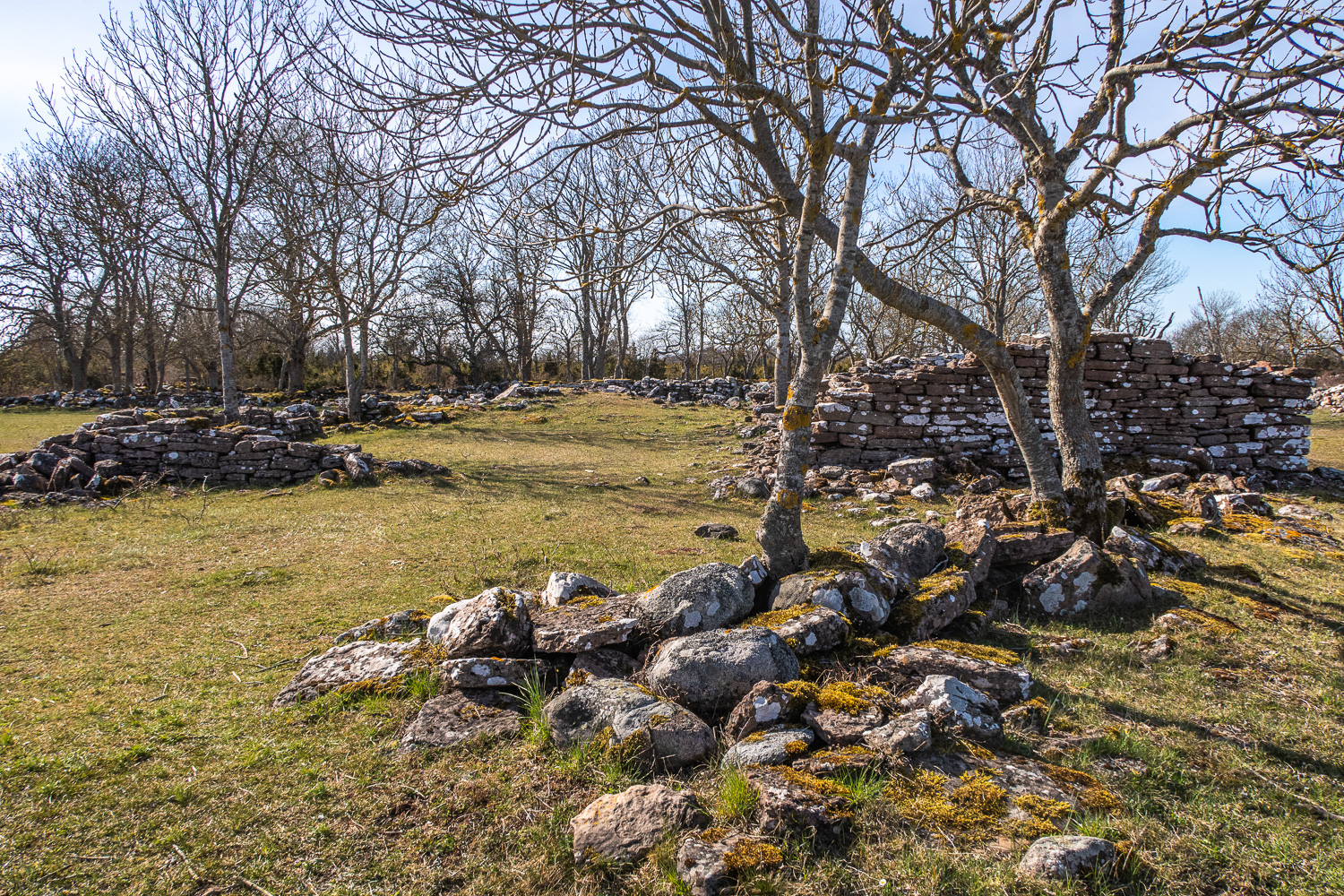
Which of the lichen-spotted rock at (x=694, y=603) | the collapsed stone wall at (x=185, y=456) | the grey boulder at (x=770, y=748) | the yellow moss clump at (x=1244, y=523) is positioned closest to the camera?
the grey boulder at (x=770, y=748)

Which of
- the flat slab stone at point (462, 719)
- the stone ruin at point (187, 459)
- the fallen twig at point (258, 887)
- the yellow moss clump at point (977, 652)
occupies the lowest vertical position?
the fallen twig at point (258, 887)

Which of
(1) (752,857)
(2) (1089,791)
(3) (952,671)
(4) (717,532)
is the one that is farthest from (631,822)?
(4) (717,532)

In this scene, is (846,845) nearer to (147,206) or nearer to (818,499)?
(818,499)

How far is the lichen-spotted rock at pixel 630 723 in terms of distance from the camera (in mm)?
2637

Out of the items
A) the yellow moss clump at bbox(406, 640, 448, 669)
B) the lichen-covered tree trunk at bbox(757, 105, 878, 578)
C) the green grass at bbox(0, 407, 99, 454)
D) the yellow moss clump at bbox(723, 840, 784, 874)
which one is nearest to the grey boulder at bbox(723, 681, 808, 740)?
the yellow moss clump at bbox(723, 840, 784, 874)

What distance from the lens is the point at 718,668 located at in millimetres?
3023

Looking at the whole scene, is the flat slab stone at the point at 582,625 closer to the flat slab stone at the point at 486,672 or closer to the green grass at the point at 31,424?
the flat slab stone at the point at 486,672

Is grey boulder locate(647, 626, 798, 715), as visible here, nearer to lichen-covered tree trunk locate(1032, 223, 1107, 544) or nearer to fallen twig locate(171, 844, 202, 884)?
fallen twig locate(171, 844, 202, 884)

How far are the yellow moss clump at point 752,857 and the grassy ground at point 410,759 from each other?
0.22ft

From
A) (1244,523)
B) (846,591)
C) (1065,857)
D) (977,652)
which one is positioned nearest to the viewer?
(1065,857)

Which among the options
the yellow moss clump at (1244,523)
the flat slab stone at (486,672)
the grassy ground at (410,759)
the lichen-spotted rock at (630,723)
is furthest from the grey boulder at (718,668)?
the yellow moss clump at (1244,523)

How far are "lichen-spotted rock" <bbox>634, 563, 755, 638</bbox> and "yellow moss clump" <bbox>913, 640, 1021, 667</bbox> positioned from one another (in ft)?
3.55

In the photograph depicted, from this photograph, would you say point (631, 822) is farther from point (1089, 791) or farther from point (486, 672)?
point (1089, 791)

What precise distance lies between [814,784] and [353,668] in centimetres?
267
